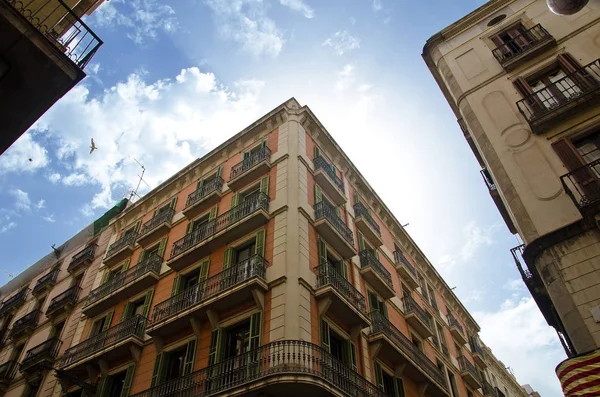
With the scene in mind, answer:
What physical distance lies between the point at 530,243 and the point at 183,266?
1358 centimetres

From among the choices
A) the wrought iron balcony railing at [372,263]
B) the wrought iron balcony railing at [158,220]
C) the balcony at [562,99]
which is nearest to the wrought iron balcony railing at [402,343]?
the wrought iron balcony railing at [372,263]

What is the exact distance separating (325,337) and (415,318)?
29.1 ft

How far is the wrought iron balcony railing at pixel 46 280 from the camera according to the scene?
27906 millimetres

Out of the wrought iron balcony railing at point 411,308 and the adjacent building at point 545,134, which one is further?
the wrought iron balcony railing at point 411,308

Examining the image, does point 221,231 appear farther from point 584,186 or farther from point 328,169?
point 584,186

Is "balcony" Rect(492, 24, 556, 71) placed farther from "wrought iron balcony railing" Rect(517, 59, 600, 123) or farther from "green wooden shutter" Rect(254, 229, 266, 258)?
"green wooden shutter" Rect(254, 229, 266, 258)

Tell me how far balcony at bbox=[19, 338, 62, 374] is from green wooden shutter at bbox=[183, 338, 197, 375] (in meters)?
10.5

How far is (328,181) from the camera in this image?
20.4 m

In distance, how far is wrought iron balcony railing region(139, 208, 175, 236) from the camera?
2273 centimetres

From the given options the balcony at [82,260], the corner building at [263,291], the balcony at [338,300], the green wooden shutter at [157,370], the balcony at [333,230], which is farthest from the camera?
the balcony at [82,260]

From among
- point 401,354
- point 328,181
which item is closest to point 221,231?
point 328,181

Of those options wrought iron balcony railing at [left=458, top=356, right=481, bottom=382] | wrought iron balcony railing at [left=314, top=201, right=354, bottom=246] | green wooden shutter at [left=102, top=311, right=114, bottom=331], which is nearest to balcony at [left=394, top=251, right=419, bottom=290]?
wrought iron balcony railing at [left=458, top=356, right=481, bottom=382]

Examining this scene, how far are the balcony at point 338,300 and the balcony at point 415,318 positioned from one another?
5949 millimetres

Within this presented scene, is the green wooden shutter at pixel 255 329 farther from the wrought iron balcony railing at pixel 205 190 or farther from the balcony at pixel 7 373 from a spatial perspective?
the balcony at pixel 7 373
